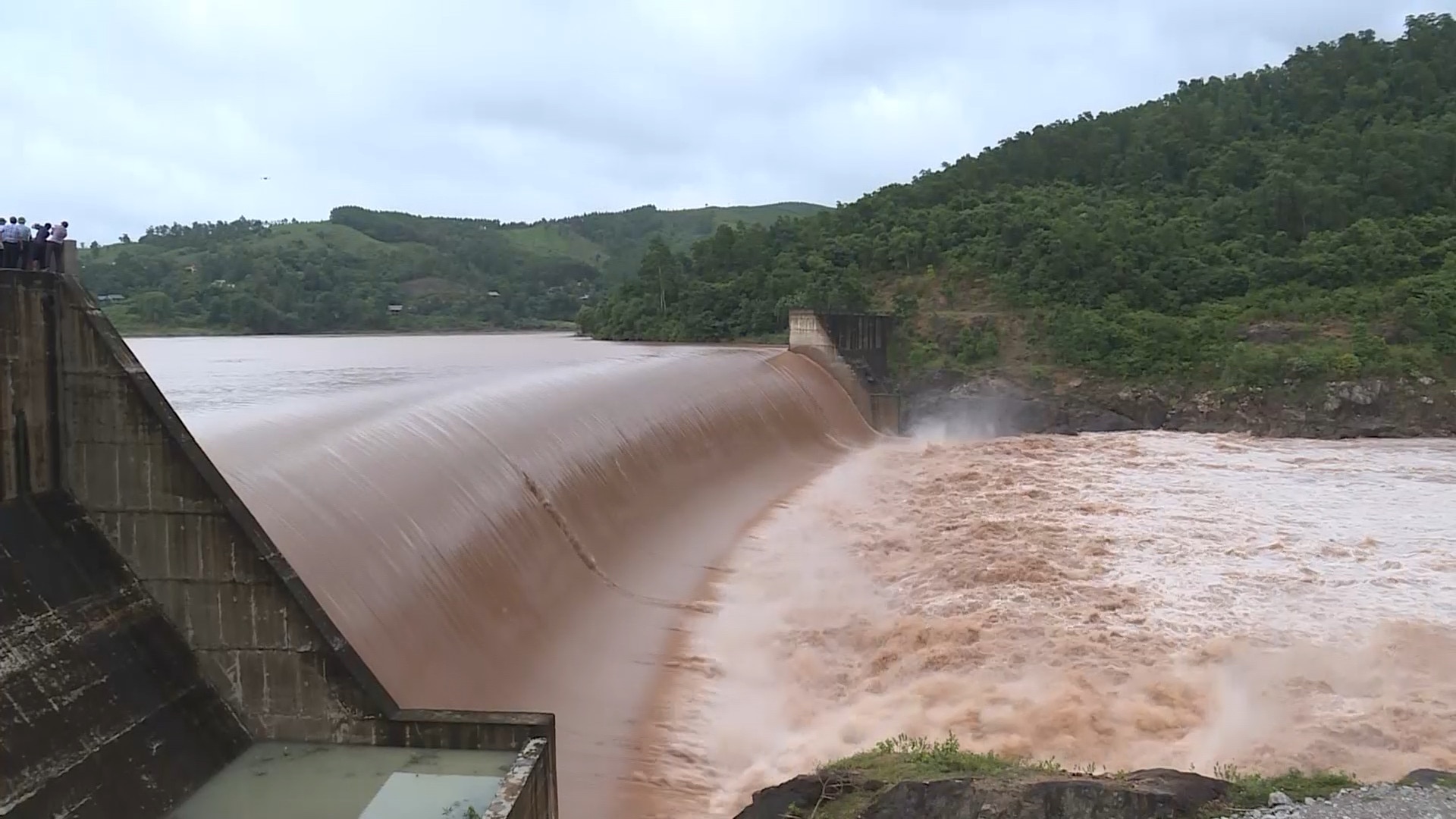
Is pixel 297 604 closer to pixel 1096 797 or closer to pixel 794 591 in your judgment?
pixel 1096 797

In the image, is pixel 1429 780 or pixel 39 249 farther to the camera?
pixel 39 249

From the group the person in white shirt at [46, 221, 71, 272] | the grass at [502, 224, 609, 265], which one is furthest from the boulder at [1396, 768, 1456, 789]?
the grass at [502, 224, 609, 265]

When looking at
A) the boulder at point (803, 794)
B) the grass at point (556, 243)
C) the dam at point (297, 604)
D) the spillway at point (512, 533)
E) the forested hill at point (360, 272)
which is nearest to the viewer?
the dam at point (297, 604)

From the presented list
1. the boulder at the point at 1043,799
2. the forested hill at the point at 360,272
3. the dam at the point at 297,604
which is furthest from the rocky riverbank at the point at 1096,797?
the forested hill at the point at 360,272

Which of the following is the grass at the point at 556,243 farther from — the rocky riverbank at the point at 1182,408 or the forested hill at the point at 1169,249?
the rocky riverbank at the point at 1182,408

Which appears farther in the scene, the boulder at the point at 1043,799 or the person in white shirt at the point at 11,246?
the person in white shirt at the point at 11,246

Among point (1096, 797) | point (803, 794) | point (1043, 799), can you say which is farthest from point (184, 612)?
point (1096, 797)
